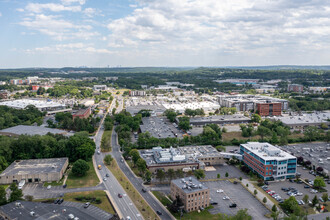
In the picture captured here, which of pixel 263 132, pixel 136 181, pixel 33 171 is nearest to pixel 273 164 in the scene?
pixel 263 132

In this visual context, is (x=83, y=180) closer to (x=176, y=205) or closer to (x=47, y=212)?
(x=47, y=212)

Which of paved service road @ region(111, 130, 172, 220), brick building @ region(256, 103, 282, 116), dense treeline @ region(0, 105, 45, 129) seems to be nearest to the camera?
paved service road @ region(111, 130, 172, 220)

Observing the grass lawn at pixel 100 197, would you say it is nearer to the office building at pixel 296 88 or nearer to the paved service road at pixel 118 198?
the paved service road at pixel 118 198

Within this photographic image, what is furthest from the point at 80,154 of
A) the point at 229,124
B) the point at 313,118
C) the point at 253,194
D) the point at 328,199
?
the point at 313,118

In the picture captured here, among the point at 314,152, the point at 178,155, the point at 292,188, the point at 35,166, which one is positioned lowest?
the point at 292,188

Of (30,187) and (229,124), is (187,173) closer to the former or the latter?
(30,187)

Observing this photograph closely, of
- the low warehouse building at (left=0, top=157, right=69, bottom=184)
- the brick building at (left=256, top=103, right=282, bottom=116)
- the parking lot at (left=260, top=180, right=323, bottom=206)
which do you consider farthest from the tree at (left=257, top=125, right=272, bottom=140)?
the low warehouse building at (left=0, top=157, right=69, bottom=184)

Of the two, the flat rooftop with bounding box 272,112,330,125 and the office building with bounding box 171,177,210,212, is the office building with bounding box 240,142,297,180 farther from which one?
the flat rooftop with bounding box 272,112,330,125
